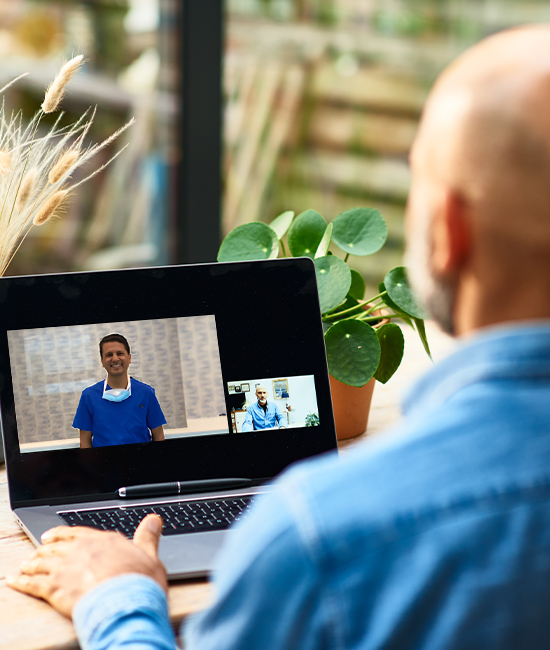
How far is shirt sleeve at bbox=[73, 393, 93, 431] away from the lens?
0.91 metres

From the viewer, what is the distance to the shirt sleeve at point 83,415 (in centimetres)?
91

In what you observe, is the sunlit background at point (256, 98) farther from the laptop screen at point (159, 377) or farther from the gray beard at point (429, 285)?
the gray beard at point (429, 285)

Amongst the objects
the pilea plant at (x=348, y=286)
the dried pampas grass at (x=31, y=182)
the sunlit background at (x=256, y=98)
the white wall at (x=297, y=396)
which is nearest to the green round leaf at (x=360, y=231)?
the pilea plant at (x=348, y=286)

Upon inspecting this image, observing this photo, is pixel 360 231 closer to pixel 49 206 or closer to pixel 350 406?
pixel 350 406

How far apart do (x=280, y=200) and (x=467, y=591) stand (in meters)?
2.93

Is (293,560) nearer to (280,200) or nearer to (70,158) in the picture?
(70,158)

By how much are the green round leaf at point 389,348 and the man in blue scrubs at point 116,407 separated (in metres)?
0.36

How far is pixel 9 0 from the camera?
251 centimetres

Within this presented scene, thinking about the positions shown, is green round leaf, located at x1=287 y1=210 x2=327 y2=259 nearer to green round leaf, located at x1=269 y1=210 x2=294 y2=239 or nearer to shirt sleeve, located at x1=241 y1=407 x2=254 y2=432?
green round leaf, located at x1=269 y1=210 x2=294 y2=239

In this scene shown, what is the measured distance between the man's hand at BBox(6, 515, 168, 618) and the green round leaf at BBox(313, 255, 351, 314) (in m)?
0.44

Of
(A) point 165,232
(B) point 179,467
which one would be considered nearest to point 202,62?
(A) point 165,232

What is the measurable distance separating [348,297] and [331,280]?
69 mm

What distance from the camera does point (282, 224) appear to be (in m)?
1.20

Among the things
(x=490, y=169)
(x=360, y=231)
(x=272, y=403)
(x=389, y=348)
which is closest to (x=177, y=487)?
(x=272, y=403)
